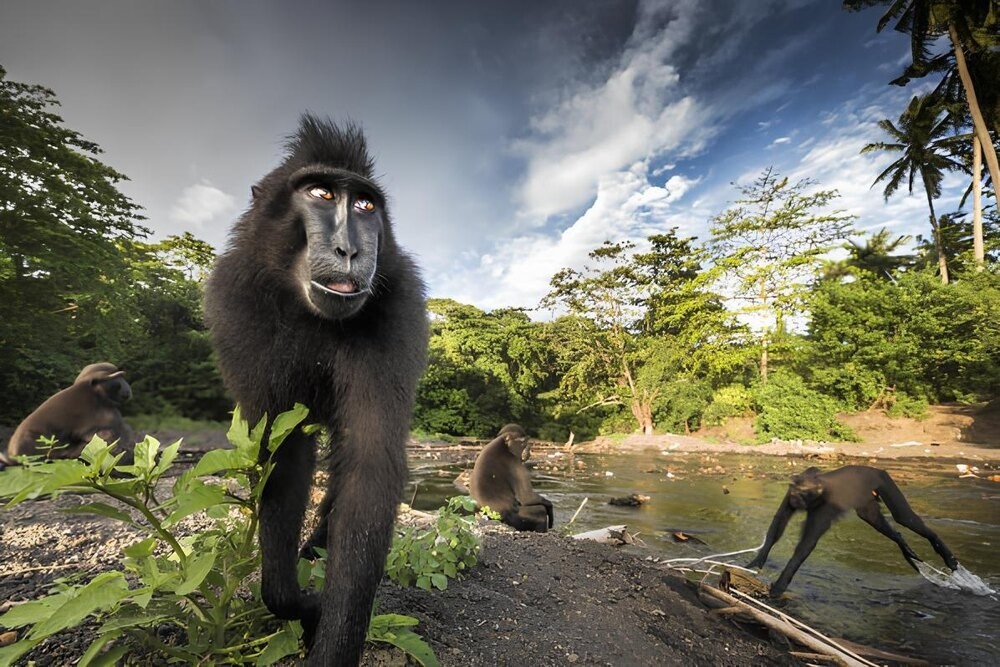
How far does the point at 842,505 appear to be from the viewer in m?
5.23

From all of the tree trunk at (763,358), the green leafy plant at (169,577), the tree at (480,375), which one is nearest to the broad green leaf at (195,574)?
the green leafy plant at (169,577)

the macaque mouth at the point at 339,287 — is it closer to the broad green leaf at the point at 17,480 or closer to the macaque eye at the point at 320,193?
the macaque eye at the point at 320,193

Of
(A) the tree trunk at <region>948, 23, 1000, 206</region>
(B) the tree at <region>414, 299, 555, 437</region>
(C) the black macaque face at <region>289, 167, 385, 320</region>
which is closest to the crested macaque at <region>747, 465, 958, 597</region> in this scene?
(C) the black macaque face at <region>289, 167, 385, 320</region>

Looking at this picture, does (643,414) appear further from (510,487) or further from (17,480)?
(17,480)

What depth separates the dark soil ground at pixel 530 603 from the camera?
2.18 metres

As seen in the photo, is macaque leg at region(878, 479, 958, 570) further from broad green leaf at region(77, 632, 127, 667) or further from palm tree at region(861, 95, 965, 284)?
palm tree at region(861, 95, 965, 284)

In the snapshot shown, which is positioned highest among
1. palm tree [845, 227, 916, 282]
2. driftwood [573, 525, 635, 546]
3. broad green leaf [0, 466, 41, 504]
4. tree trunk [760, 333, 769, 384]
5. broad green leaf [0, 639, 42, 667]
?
palm tree [845, 227, 916, 282]

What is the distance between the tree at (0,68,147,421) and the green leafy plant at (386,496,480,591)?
12.9 metres

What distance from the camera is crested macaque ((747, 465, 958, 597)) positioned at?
514 centimetres

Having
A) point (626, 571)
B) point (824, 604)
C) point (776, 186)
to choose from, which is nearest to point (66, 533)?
point (626, 571)

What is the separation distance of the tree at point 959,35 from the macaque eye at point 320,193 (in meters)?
25.8

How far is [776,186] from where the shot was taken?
79.7 feet

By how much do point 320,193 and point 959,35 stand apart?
2719 cm

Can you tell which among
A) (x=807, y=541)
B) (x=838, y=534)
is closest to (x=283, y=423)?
(x=807, y=541)
